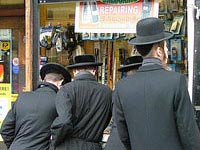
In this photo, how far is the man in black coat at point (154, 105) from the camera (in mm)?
3225

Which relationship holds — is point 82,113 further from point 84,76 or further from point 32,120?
point 32,120

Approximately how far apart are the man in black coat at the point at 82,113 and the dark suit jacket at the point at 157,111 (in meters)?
0.93

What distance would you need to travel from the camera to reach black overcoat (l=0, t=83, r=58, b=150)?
4.74 metres

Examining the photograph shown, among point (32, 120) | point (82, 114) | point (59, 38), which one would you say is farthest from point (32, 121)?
point (59, 38)

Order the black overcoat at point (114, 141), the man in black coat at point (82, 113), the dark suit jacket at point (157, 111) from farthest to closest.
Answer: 1. the man in black coat at point (82, 113)
2. the black overcoat at point (114, 141)
3. the dark suit jacket at point (157, 111)

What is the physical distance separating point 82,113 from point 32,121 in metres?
0.60

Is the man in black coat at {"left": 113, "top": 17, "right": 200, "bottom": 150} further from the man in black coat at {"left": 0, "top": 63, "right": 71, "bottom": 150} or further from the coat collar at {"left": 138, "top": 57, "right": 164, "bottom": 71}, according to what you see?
the man in black coat at {"left": 0, "top": 63, "right": 71, "bottom": 150}

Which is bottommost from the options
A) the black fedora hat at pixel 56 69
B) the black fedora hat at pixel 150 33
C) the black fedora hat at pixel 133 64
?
the black fedora hat at pixel 56 69

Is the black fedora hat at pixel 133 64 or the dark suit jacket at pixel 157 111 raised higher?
the black fedora hat at pixel 133 64

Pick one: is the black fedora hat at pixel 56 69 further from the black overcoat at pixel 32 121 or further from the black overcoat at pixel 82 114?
the black overcoat at pixel 82 114

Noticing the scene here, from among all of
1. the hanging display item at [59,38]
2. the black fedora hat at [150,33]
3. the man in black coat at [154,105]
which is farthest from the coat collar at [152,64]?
the hanging display item at [59,38]

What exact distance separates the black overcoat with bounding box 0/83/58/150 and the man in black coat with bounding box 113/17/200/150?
1.30 meters

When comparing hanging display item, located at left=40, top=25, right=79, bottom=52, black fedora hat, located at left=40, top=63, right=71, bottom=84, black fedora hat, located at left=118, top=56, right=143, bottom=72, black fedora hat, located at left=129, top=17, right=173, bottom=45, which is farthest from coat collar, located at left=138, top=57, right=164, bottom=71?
hanging display item, located at left=40, top=25, right=79, bottom=52

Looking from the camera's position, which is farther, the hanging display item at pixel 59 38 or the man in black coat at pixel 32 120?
the hanging display item at pixel 59 38
